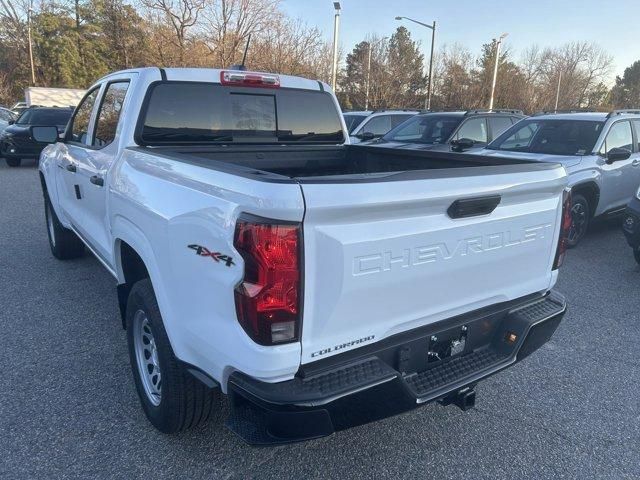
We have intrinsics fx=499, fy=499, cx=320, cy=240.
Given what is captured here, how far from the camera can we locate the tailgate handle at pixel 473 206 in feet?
7.29

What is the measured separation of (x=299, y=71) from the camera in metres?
29.4

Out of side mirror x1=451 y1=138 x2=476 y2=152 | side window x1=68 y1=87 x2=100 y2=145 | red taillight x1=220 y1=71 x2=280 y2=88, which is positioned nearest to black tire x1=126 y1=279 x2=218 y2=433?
red taillight x1=220 y1=71 x2=280 y2=88

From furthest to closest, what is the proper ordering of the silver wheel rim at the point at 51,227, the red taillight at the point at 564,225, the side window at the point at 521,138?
the side window at the point at 521,138, the silver wheel rim at the point at 51,227, the red taillight at the point at 564,225

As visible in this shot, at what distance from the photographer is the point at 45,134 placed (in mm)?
4914

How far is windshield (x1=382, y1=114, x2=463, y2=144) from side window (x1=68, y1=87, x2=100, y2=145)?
6439 millimetres

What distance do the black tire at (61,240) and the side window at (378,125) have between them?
26.1ft

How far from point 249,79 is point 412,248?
7.49 ft

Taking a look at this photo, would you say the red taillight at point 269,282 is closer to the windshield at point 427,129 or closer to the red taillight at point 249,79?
the red taillight at point 249,79

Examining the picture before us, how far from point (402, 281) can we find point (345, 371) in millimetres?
451

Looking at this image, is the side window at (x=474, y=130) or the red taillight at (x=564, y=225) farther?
the side window at (x=474, y=130)

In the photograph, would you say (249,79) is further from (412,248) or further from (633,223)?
(633,223)

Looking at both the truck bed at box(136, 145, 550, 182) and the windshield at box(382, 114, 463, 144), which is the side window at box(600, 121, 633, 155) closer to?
the windshield at box(382, 114, 463, 144)

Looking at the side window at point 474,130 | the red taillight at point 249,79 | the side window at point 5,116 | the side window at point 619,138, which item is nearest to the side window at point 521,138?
the side window at point 619,138

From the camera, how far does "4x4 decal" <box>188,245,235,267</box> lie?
75.7 inches
